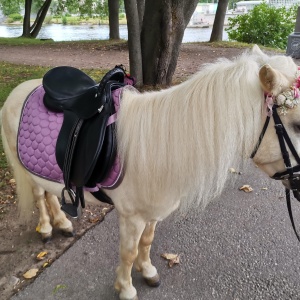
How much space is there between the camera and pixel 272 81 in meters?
1.42

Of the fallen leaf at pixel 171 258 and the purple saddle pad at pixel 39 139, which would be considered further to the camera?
the fallen leaf at pixel 171 258

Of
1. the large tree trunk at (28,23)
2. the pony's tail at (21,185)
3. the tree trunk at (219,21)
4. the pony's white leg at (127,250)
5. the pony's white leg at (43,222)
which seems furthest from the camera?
the large tree trunk at (28,23)

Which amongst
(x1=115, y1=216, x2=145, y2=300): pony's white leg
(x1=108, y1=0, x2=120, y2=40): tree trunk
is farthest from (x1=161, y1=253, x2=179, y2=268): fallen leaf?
(x1=108, y1=0, x2=120, y2=40): tree trunk

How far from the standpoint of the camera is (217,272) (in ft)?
8.70

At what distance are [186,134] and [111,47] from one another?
42.8 ft

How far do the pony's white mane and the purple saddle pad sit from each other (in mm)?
393

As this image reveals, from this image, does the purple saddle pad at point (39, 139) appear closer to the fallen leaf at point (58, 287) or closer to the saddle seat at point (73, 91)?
the saddle seat at point (73, 91)

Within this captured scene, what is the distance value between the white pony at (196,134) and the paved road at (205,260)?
719mm

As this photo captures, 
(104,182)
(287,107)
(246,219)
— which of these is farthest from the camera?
(246,219)

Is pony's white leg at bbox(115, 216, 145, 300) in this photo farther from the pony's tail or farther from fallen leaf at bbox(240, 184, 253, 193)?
fallen leaf at bbox(240, 184, 253, 193)

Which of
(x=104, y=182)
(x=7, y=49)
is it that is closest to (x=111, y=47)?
(x=7, y=49)

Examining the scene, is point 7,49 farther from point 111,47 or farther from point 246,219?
point 246,219

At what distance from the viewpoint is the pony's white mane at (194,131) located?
59.6 inches

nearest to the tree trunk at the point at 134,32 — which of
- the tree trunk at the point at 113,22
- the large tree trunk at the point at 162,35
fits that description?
the large tree trunk at the point at 162,35
